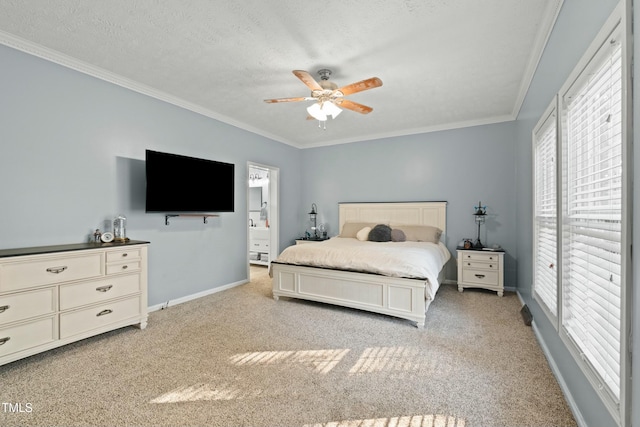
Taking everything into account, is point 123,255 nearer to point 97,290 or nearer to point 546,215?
point 97,290

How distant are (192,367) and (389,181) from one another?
4173 millimetres

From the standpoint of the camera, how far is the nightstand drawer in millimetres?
4125

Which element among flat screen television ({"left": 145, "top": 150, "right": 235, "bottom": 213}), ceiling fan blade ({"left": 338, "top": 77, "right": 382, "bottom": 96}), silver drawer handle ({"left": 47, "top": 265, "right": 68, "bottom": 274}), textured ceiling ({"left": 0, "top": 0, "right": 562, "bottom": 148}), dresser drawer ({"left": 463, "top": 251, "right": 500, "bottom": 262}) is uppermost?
textured ceiling ({"left": 0, "top": 0, "right": 562, "bottom": 148})

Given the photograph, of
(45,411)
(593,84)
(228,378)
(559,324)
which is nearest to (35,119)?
(45,411)

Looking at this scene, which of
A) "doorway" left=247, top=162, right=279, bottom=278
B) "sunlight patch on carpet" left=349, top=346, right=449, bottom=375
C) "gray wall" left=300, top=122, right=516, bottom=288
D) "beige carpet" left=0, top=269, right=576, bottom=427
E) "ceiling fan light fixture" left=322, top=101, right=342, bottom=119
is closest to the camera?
"beige carpet" left=0, top=269, right=576, bottom=427

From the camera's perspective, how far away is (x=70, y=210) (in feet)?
9.20

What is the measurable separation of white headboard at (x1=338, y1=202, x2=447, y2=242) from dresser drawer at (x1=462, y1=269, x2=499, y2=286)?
2.39ft

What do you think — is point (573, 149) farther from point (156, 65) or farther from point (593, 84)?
point (156, 65)

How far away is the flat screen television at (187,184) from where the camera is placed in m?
3.30

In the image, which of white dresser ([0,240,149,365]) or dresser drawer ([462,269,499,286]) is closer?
white dresser ([0,240,149,365])

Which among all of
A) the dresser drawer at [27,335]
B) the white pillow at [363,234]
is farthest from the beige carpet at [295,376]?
the white pillow at [363,234]

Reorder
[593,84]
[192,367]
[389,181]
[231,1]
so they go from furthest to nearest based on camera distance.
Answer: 1. [389,181]
2. [192,367]
3. [231,1]
4. [593,84]

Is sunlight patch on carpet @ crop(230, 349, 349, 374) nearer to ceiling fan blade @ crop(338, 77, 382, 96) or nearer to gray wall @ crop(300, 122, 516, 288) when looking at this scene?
ceiling fan blade @ crop(338, 77, 382, 96)

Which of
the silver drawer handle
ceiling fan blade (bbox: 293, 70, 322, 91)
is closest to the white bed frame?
ceiling fan blade (bbox: 293, 70, 322, 91)
